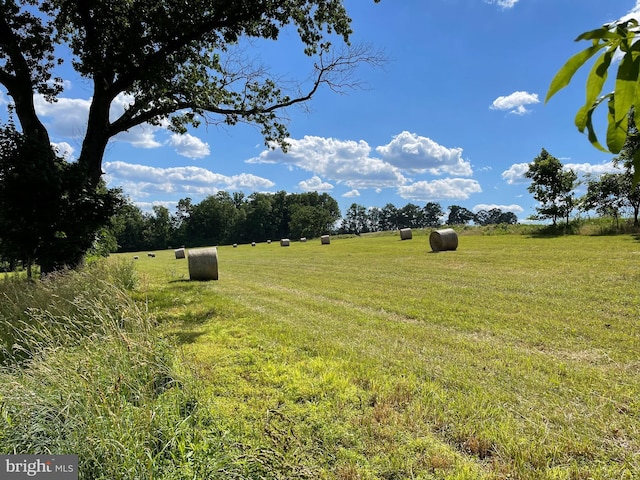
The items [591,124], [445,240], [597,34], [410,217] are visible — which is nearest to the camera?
[597,34]

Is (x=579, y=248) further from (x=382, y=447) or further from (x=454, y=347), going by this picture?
(x=382, y=447)

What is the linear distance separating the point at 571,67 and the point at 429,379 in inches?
157

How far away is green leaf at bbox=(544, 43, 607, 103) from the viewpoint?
675mm

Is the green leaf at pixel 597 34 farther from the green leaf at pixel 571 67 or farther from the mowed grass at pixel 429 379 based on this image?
the mowed grass at pixel 429 379

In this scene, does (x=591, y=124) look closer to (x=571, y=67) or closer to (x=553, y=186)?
(x=571, y=67)

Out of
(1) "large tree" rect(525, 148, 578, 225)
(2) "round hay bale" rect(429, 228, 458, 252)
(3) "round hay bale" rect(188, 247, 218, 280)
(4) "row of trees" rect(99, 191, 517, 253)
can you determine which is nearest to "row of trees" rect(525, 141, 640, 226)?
(1) "large tree" rect(525, 148, 578, 225)

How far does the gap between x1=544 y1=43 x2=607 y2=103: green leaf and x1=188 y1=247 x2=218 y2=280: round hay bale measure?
561 inches

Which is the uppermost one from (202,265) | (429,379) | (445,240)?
(445,240)

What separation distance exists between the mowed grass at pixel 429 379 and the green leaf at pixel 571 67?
9.13 feet

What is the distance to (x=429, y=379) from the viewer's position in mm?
4055

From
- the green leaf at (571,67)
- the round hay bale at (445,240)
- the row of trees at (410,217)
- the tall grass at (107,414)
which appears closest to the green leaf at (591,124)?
the green leaf at (571,67)

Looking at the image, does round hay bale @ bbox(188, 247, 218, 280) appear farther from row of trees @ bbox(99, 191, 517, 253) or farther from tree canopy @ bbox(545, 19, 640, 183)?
row of trees @ bbox(99, 191, 517, 253)

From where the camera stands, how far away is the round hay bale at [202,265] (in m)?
14.0

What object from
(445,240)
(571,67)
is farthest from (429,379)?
(445,240)
